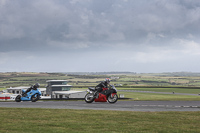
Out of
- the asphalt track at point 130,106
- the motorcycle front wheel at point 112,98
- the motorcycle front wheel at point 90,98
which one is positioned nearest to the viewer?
the asphalt track at point 130,106

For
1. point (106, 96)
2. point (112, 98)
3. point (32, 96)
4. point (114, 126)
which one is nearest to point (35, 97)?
point (32, 96)

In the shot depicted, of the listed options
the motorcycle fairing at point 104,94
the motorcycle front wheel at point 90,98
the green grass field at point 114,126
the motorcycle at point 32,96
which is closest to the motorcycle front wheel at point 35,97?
the motorcycle at point 32,96

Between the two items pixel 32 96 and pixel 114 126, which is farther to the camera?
pixel 32 96

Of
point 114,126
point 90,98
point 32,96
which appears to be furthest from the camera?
point 32,96

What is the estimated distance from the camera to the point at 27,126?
44.2ft

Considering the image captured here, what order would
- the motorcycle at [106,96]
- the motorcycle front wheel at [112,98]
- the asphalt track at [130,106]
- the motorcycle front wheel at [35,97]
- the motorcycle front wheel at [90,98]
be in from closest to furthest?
the asphalt track at [130,106] < the motorcycle at [106,96] < the motorcycle front wheel at [112,98] < the motorcycle front wheel at [90,98] < the motorcycle front wheel at [35,97]

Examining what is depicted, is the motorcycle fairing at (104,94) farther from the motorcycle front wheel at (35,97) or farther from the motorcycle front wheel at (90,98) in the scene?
the motorcycle front wheel at (35,97)

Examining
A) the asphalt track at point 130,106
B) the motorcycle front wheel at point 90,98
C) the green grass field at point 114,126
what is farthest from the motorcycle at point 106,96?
the green grass field at point 114,126

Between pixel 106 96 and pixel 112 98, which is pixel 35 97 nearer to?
pixel 106 96

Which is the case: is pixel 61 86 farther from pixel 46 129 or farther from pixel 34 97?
pixel 46 129

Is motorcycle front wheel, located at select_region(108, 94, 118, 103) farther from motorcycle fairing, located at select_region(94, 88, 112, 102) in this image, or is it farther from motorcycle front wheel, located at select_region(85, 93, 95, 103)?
motorcycle front wheel, located at select_region(85, 93, 95, 103)

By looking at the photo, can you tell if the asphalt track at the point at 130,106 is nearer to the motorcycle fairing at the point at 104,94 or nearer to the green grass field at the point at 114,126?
the motorcycle fairing at the point at 104,94

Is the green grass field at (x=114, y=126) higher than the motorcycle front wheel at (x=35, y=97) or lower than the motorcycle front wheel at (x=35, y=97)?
lower

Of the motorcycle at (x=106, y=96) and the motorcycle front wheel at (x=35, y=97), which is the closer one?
the motorcycle at (x=106, y=96)
